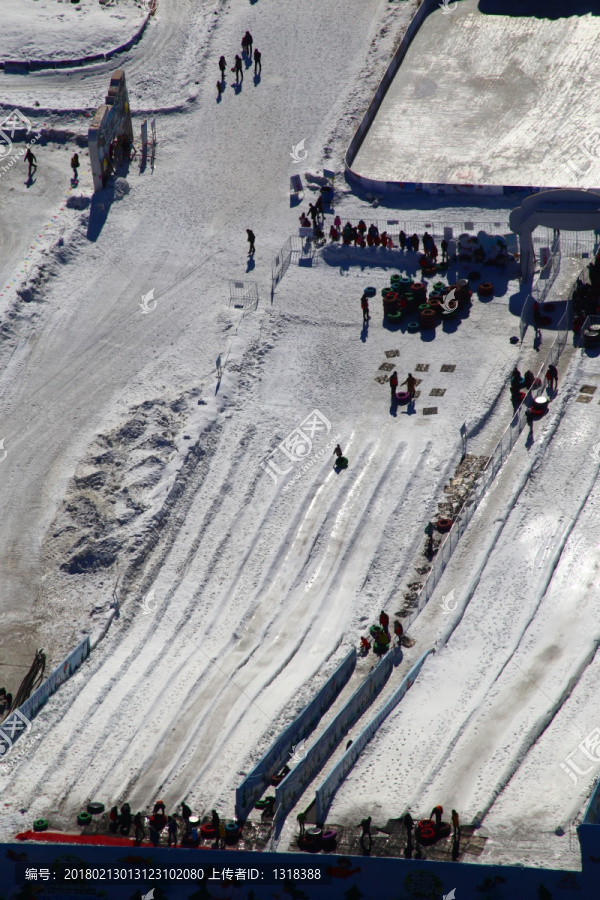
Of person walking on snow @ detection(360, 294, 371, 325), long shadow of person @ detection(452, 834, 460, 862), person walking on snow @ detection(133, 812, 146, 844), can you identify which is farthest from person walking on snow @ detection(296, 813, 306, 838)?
person walking on snow @ detection(360, 294, 371, 325)

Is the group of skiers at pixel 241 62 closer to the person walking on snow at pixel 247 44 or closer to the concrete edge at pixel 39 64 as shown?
the person walking on snow at pixel 247 44

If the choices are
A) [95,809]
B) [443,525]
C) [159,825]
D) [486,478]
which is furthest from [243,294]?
[159,825]

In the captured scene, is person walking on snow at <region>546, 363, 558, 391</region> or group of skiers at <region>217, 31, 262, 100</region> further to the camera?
group of skiers at <region>217, 31, 262, 100</region>

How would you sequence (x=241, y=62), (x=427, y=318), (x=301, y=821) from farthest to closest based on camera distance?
(x=241, y=62), (x=427, y=318), (x=301, y=821)

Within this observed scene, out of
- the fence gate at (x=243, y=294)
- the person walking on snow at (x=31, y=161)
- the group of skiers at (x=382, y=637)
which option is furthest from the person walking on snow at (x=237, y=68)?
the group of skiers at (x=382, y=637)

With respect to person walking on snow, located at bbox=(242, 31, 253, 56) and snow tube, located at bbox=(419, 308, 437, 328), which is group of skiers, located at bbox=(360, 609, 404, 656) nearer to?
snow tube, located at bbox=(419, 308, 437, 328)

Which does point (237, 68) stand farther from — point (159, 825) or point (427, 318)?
point (159, 825)

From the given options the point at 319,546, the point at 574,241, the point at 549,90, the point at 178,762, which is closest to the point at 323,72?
the point at 549,90
